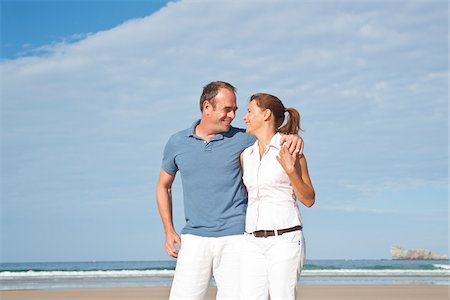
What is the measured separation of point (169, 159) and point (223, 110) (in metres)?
0.59

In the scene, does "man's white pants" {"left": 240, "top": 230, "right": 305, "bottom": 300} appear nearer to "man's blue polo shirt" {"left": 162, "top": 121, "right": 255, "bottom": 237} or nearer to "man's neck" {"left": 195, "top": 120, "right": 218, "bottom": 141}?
Answer: "man's blue polo shirt" {"left": 162, "top": 121, "right": 255, "bottom": 237}

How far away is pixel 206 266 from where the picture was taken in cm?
453

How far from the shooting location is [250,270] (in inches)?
153

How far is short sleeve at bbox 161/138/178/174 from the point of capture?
15.9ft

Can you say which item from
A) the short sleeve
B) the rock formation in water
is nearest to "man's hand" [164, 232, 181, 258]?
the short sleeve

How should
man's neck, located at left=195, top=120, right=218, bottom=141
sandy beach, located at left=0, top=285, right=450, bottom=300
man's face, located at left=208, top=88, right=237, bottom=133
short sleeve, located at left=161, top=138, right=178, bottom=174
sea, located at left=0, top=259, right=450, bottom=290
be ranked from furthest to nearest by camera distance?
sea, located at left=0, top=259, right=450, bottom=290, sandy beach, located at left=0, top=285, right=450, bottom=300, short sleeve, located at left=161, top=138, right=178, bottom=174, man's neck, located at left=195, top=120, right=218, bottom=141, man's face, located at left=208, top=88, right=237, bottom=133

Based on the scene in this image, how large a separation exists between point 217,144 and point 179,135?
39 cm

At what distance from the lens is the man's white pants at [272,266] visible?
3.79m

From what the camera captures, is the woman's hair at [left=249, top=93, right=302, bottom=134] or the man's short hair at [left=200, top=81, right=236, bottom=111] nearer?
the woman's hair at [left=249, top=93, right=302, bottom=134]

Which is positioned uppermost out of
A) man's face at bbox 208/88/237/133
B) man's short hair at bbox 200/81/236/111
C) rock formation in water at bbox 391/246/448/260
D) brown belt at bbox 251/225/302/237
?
man's short hair at bbox 200/81/236/111

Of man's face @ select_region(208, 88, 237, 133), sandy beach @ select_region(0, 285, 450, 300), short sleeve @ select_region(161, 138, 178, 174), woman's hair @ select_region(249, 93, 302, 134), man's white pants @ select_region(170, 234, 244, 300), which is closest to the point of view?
woman's hair @ select_region(249, 93, 302, 134)

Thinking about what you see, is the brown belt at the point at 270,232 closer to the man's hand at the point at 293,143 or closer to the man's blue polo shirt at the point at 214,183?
the man's hand at the point at 293,143

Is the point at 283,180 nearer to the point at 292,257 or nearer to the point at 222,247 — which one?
the point at 292,257

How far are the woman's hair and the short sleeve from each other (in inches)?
38.1
